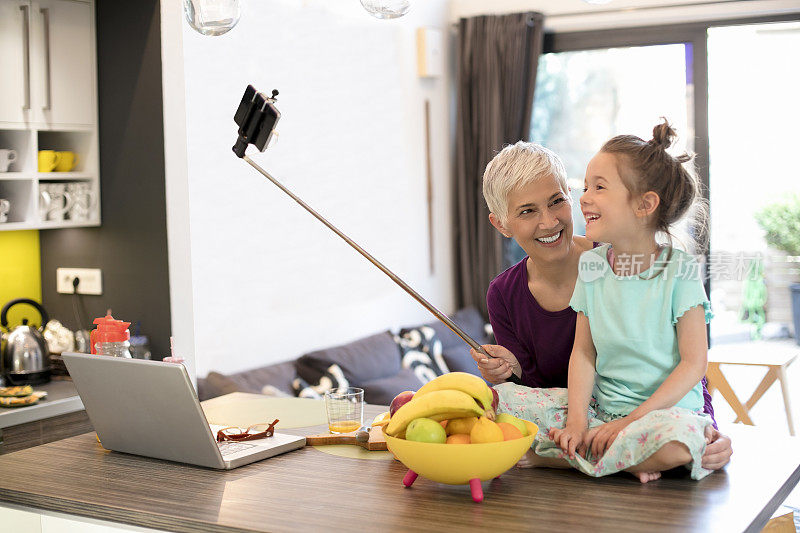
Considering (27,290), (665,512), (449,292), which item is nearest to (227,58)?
(27,290)

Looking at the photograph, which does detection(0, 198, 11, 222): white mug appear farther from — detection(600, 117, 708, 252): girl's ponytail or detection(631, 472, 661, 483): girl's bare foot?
detection(631, 472, 661, 483): girl's bare foot

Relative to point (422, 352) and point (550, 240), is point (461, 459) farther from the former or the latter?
point (422, 352)

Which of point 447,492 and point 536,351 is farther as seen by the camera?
point 536,351

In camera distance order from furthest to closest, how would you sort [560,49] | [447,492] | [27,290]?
[560,49] < [27,290] < [447,492]

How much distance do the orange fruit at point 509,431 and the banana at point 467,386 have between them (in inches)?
2.1

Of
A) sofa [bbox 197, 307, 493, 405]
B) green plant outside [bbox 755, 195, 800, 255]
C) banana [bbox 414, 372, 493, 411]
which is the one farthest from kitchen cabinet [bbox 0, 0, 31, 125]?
green plant outside [bbox 755, 195, 800, 255]

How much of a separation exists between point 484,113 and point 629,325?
143 inches

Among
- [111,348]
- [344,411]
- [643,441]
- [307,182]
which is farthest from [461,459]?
[307,182]

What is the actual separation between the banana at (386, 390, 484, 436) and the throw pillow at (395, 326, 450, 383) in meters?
2.74

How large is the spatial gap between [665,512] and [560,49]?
13.5 ft

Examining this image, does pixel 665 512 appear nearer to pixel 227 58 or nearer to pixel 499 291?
pixel 499 291

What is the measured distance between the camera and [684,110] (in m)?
4.93

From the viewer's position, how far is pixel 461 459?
1.56 metres

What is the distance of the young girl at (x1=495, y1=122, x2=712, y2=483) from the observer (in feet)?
5.59
